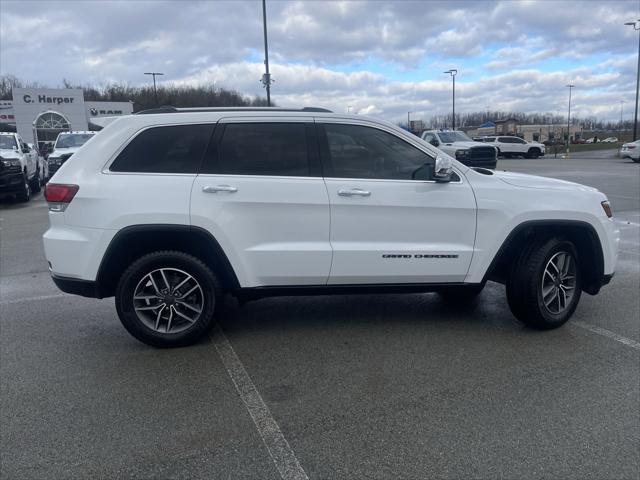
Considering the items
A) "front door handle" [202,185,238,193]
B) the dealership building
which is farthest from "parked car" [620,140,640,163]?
the dealership building

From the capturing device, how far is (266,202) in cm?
428

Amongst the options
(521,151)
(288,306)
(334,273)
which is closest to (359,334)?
(334,273)

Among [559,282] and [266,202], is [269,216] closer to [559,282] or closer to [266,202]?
[266,202]

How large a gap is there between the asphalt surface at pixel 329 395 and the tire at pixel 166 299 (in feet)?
0.55

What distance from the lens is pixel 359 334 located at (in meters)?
4.77

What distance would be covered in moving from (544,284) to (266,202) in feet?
8.29

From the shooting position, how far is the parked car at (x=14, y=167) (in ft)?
46.8

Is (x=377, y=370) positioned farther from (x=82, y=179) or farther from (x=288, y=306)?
(x=82, y=179)

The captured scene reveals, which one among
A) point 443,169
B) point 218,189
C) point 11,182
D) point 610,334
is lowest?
point 610,334

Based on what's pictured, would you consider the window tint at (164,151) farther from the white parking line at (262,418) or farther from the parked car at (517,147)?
the parked car at (517,147)

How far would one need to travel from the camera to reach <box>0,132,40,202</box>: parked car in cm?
1425

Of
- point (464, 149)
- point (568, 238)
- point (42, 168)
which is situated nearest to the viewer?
point (568, 238)

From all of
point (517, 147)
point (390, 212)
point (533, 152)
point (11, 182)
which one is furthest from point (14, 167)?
point (533, 152)

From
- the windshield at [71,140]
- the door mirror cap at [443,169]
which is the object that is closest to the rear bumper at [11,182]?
the windshield at [71,140]
